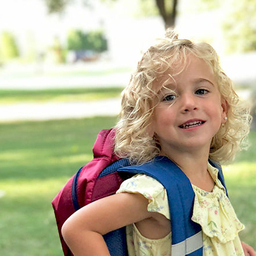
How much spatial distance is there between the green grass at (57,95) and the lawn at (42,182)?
7393 millimetres

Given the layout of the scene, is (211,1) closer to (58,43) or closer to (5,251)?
(58,43)

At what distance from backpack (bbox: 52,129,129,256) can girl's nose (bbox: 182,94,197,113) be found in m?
0.29

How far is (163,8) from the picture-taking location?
1294 cm

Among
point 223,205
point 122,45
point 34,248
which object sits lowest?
point 122,45

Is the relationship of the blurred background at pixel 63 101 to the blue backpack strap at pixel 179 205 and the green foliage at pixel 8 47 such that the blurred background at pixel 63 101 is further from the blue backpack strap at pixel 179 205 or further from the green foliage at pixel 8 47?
the blue backpack strap at pixel 179 205

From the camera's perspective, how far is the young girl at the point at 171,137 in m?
1.70

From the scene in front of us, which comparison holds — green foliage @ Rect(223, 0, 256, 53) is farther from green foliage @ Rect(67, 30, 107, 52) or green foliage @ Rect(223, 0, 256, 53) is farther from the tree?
green foliage @ Rect(67, 30, 107, 52)

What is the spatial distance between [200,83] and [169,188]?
44 cm

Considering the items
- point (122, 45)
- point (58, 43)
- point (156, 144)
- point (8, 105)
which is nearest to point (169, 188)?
point (156, 144)

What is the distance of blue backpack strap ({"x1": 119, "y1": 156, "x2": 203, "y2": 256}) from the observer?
1.69m

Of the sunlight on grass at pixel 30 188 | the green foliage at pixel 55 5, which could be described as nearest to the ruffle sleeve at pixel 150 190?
the sunlight on grass at pixel 30 188

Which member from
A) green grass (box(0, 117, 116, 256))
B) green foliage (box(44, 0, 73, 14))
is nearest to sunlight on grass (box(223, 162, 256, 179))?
green grass (box(0, 117, 116, 256))

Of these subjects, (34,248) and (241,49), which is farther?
(241,49)

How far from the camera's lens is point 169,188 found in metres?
1.69
